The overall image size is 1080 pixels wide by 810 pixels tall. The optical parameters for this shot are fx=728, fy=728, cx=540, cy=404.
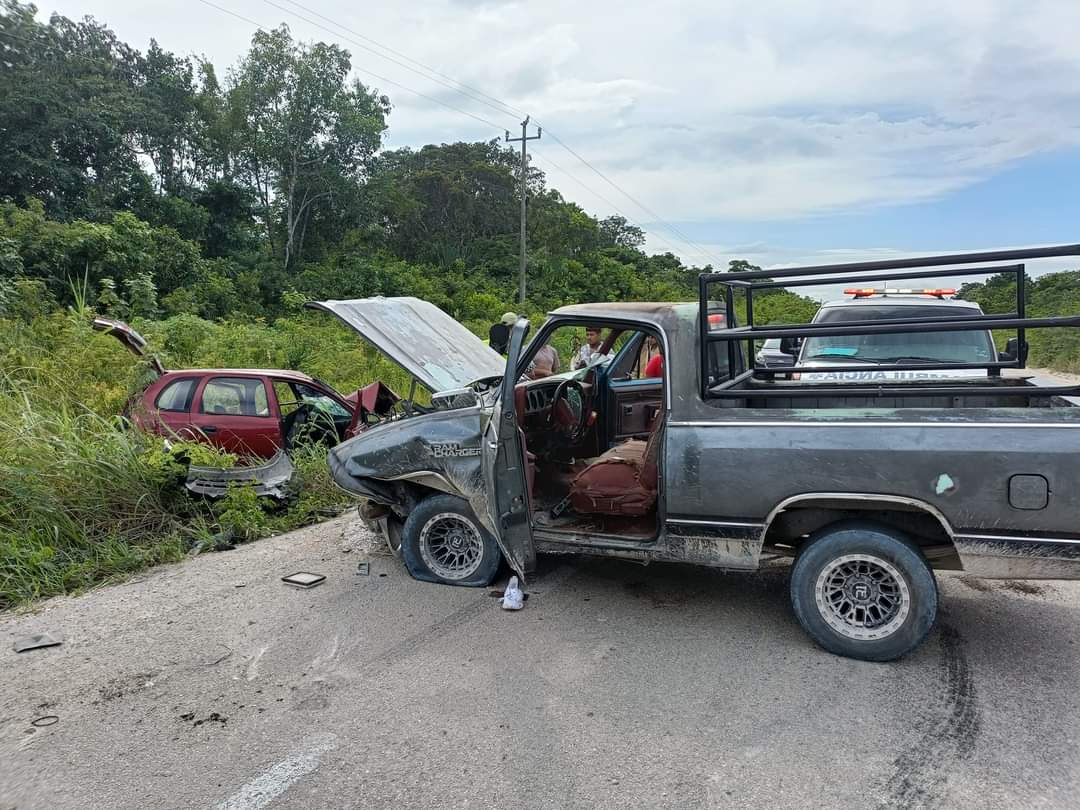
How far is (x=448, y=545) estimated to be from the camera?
5.07 meters

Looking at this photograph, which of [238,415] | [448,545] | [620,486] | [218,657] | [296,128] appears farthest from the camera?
[296,128]

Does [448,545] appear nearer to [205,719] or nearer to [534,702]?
[534,702]

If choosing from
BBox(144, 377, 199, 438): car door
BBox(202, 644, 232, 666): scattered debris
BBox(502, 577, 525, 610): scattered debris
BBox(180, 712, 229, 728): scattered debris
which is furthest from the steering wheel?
BBox(144, 377, 199, 438): car door

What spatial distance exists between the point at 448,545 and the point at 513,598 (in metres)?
0.69

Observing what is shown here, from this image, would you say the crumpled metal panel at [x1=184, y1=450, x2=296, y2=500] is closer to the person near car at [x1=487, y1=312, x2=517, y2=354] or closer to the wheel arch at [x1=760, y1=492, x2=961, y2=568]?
the person near car at [x1=487, y1=312, x2=517, y2=354]

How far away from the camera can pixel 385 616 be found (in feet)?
14.9

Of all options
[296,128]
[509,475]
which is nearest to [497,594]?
[509,475]

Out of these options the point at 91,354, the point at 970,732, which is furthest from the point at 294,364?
the point at 970,732

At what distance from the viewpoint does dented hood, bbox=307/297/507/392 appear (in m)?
4.84

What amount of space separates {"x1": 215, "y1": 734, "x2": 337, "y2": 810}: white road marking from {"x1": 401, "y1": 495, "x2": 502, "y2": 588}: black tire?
1.84m

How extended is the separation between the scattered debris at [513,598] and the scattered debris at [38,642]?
8.69 ft

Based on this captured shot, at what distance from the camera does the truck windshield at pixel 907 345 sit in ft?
23.1

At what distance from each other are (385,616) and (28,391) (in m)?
5.58

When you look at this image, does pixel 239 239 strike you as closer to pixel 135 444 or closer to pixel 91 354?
pixel 91 354
